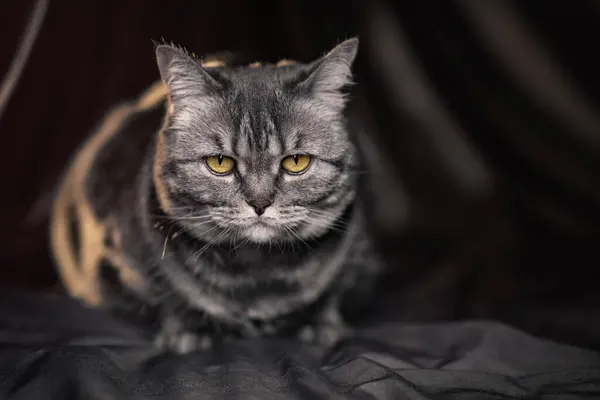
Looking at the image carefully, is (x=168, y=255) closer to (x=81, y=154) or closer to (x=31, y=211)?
(x=81, y=154)

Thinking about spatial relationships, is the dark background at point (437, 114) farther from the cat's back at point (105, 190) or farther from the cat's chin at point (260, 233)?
the cat's chin at point (260, 233)

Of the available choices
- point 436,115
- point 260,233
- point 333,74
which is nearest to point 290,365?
point 260,233

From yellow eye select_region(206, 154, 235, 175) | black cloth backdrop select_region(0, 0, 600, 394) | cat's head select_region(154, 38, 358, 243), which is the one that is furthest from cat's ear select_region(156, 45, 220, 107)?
black cloth backdrop select_region(0, 0, 600, 394)

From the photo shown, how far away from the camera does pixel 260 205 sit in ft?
2.77

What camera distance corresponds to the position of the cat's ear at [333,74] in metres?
0.86

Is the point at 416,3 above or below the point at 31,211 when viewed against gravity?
above

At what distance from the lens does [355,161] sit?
38.1 inches

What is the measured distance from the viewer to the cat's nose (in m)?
0.85

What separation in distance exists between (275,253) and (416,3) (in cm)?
72

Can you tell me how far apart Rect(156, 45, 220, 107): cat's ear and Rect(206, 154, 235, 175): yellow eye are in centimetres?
10

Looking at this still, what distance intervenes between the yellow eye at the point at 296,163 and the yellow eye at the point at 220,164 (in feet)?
0.27

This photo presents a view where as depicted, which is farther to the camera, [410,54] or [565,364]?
[410,54]

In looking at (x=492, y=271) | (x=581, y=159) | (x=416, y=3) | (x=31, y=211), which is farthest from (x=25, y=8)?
(x=581, y=159)

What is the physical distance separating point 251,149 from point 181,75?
0.15 meters
